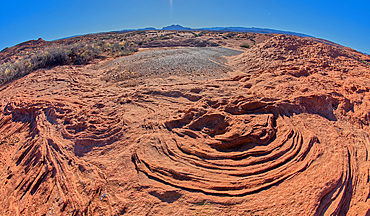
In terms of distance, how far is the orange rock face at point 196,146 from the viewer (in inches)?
123

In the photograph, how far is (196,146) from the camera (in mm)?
4285

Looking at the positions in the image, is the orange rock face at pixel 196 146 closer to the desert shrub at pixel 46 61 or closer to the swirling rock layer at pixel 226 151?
the swirling rock layer at pixel 226 151

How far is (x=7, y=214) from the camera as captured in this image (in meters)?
3.39

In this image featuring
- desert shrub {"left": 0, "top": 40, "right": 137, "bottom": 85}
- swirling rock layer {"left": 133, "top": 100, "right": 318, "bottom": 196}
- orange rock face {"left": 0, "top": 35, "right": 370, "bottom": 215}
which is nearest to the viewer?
orange rock face {"left": 0, "top": 35, "right": 370, "bottom": 215}

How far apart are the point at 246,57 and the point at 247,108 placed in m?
6.62

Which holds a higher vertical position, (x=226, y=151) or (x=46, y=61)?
(x=46, y=61)

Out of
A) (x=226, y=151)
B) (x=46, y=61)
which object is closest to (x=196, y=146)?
(x=226, y=151)

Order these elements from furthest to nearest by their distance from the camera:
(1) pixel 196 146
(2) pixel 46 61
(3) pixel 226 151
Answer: (2) pixel 46 61, (1) pixel 196 146, (3) pixel 226 151

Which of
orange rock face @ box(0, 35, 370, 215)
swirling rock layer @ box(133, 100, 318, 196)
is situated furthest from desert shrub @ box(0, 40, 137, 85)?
swirling rock layer @ box(133, 100, 318, 196)

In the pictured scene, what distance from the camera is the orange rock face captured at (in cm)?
311

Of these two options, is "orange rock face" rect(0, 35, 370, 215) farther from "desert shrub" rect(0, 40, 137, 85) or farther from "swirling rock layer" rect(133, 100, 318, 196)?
"desert shrub" rect(0, 40, 137, 85)

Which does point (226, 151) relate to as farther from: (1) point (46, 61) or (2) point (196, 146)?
(1) point (46, 61)

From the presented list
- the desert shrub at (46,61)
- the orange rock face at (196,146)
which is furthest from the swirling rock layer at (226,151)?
the desert shrub at (46,61)

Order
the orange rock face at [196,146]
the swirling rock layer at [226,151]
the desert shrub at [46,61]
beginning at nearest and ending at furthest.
Result: 1. the orange rock face at [196,146]
2. the swirling rock layer at [226,151]
3. the desert shrub at [46,61]
